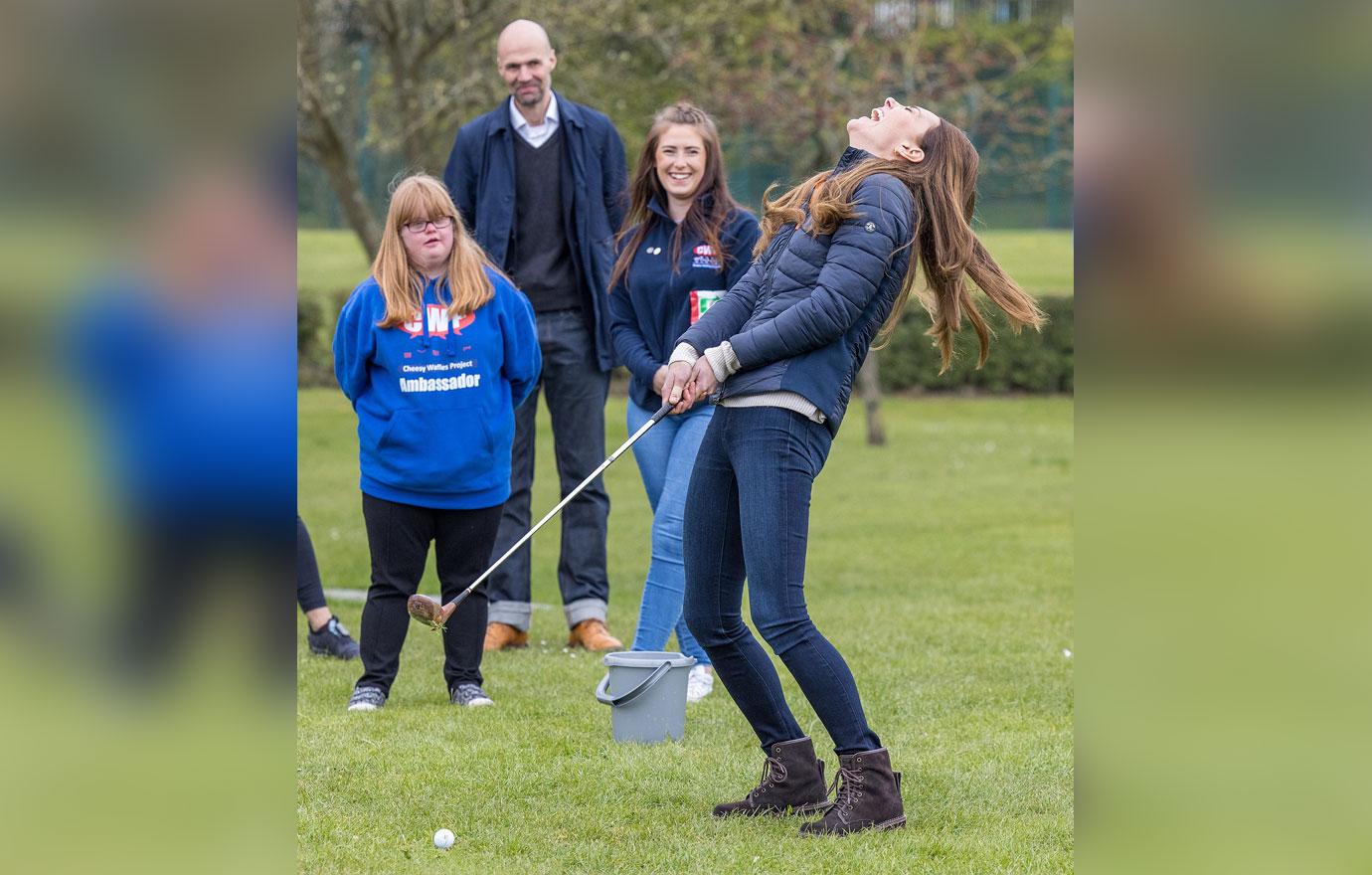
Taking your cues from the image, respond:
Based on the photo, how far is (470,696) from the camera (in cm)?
525

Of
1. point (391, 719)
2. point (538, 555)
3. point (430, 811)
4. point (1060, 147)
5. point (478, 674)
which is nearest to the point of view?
point (430, 811)

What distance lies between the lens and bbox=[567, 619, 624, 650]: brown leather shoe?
20.8 feet

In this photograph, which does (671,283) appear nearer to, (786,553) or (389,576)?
(389,576)

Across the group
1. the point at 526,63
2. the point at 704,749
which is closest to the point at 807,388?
the point at 704,749

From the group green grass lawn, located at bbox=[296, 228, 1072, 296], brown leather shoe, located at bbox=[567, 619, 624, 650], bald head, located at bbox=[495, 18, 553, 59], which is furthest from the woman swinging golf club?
green grass lawn, located at bbox=[296, 228, 1072, 296]

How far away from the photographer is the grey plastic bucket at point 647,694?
4641mm

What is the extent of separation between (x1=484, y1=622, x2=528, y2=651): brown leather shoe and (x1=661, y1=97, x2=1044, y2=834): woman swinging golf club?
8.29 feet

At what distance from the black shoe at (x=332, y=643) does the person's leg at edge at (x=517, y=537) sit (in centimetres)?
58

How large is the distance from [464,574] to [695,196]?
1505 mm
